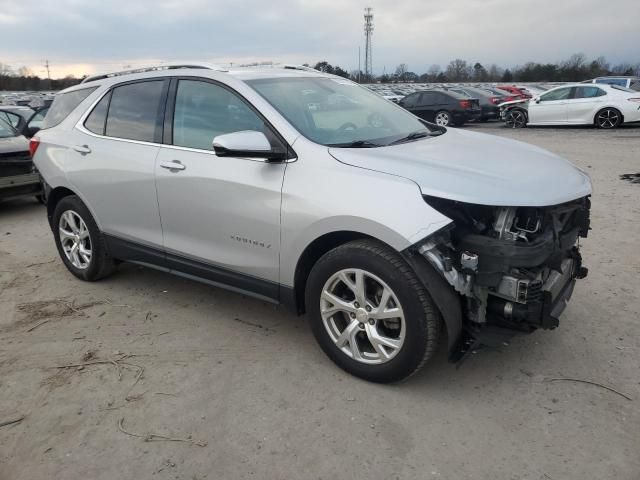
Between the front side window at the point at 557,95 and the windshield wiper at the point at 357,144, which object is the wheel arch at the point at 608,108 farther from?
the windshield wiper at the point at 357,144

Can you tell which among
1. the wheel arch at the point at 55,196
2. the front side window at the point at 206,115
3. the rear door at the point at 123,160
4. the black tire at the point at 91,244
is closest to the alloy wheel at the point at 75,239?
the black tire at the point at 91,244

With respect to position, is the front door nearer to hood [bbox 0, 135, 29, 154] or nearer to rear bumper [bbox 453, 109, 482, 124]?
hood [bbox 0, 135, 29, 154]

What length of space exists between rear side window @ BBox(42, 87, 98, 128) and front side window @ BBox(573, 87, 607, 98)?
53.1 ft

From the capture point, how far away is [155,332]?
4.03 metres

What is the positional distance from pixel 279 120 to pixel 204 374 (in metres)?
1.67

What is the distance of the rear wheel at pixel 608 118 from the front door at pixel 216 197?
16264 millimetres

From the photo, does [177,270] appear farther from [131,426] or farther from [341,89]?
[341,89]

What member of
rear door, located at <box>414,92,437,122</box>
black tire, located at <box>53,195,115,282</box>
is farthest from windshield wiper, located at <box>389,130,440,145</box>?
rear door, located at <box>414,92,437,122</box>

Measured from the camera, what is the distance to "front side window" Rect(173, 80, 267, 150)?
3.60 metres

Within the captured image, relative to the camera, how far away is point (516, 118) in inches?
739

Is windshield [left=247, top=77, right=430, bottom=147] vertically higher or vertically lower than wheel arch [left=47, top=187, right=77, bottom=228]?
higher

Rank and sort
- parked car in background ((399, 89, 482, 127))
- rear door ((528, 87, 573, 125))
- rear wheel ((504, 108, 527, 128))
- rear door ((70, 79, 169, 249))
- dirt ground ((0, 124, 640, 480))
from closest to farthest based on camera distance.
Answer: dirt ground ((0, 124, 640, 480)), rear door ((70, 79, 169, 249)), rear door ((528, 87, 573, 125)), rear wheel ((504, 108, 527, 128)), parked car in background ((399, 89, 482, 127))

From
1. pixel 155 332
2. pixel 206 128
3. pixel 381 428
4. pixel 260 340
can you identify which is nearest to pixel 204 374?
pixel 260 340

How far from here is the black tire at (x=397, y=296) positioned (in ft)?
9.50
